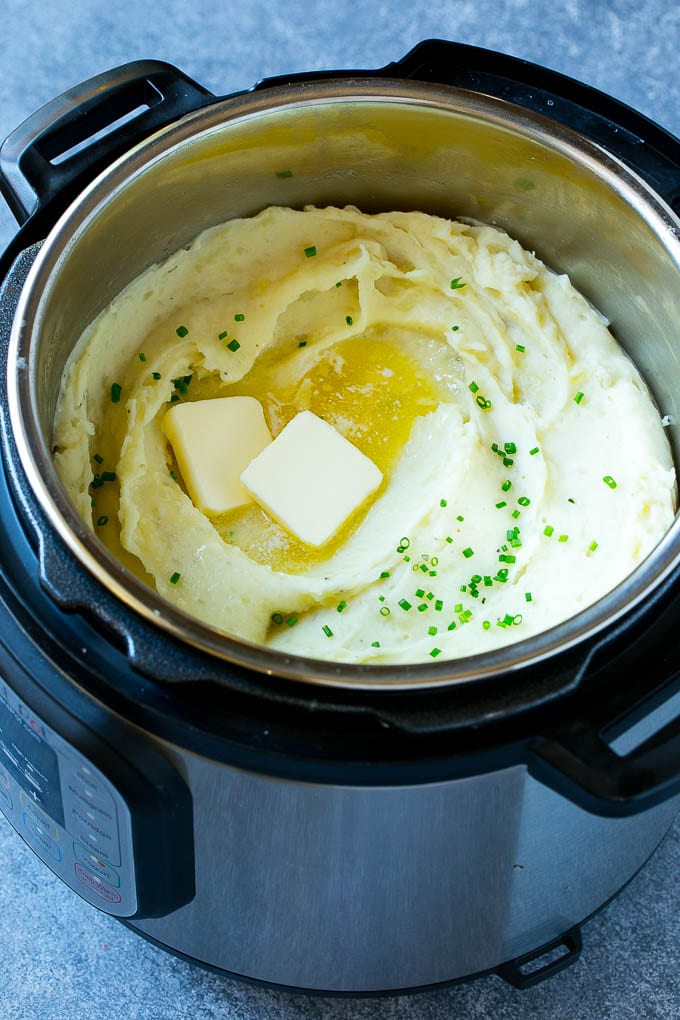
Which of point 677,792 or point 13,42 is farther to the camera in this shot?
point 13,42

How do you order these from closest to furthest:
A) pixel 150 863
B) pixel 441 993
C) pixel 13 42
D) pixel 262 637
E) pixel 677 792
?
pixel 677 792
pixel 150 863
pixel 262 637
pixel 441 993
pixel 13 42

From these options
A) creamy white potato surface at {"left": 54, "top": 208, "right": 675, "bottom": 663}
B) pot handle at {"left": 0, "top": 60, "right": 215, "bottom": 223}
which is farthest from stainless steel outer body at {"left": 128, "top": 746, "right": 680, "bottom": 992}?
pot handle at {"left": 0, "top": 60, "right": 215, "bottom": 223}

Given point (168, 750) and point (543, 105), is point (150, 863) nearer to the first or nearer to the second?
point (168, 750)

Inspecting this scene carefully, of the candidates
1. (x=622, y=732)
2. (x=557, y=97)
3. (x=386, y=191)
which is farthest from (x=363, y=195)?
(x=622, y=732)

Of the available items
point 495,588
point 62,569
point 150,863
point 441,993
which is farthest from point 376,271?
point 441,993

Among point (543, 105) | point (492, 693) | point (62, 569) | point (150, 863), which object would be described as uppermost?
point (543, 105)

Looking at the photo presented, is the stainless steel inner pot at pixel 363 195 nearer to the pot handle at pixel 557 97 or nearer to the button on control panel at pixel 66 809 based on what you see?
the pot handle at pixel 557 97

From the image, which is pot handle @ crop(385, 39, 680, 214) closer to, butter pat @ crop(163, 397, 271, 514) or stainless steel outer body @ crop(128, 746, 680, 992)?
butter pat @ crop(163, 397, 271, 514)

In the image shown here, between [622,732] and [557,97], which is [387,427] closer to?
[557,97]
